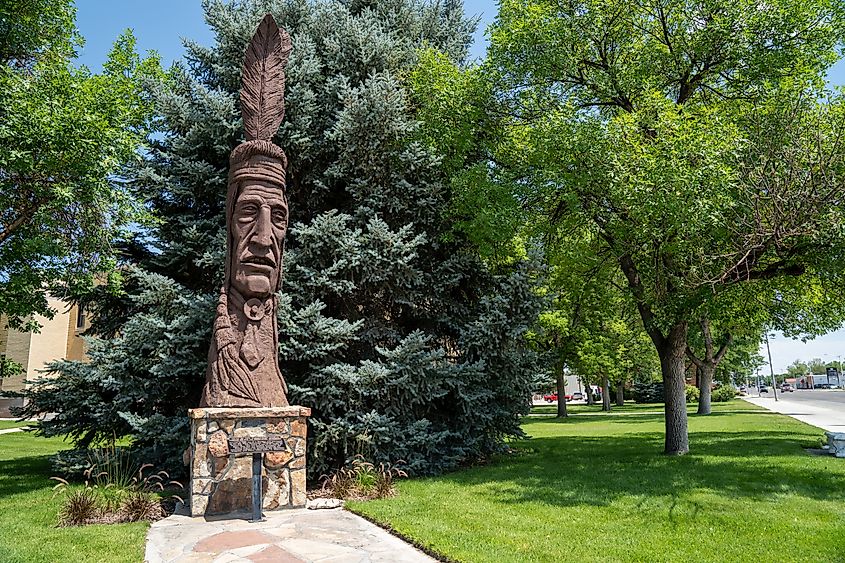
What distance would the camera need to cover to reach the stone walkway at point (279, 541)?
5.51 meters

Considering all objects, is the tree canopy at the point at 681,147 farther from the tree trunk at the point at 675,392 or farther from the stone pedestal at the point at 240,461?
the stone pedestal at the point at 240,461

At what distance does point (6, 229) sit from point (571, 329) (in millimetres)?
19882

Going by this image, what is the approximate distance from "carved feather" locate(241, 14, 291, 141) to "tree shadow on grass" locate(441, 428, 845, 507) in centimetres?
646

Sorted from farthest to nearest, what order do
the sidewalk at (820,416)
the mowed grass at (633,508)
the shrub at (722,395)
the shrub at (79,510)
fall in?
the shrub at (722,395) → the sidewalk at (820,416) → the shrub at (79,510) → the mowed grass at (633,508)

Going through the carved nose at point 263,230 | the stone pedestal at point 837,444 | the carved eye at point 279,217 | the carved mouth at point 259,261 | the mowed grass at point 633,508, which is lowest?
the mowed grass at point 633,508

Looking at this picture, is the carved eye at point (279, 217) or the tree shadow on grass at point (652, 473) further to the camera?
the carved eye at point (279, 217)

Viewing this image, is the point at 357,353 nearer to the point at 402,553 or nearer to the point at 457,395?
the point at 457,395

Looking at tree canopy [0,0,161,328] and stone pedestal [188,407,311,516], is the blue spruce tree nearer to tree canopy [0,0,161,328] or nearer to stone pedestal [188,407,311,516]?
tree canopy [0,0,161,328]

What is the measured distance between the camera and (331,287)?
1013cm

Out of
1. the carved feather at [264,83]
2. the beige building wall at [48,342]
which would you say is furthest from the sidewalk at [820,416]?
the beige building wall at [48,342]

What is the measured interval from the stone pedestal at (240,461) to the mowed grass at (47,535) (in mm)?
882

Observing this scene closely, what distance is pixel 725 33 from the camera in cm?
1040

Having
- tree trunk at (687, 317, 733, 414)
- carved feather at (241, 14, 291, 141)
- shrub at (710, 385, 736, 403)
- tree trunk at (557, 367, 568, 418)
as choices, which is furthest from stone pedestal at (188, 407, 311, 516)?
shrub at (710, 385, 736, 403)

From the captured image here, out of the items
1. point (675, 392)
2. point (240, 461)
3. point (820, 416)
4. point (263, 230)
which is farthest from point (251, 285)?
point (820, 416)
